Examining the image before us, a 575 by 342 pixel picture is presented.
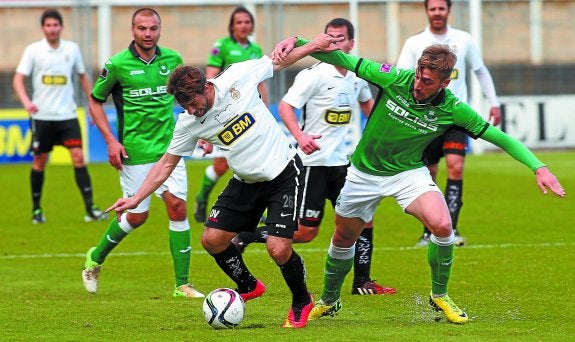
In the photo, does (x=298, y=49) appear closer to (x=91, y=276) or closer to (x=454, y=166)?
(x=91, y=276)

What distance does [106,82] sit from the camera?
1028 centimetres

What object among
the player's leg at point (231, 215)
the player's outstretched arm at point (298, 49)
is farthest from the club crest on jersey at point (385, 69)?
the player's leg at point (231, 215)

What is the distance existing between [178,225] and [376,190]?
228 centimetres

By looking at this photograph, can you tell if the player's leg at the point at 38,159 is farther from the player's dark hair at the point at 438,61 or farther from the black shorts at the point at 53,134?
the player's dark hair at the point at 438,61

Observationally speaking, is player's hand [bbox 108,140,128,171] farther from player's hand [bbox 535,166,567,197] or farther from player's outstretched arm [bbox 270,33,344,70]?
player's hand [bbox 535,166,567,197]

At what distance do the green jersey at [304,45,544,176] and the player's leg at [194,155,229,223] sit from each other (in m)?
6.63

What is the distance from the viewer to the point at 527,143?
2419 centimetres

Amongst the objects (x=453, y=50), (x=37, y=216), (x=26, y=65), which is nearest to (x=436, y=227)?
(x=453, y=50)

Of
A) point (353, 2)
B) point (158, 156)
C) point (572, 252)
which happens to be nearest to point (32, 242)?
point (158, 156)

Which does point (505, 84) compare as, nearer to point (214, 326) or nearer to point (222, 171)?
point (222, 171)

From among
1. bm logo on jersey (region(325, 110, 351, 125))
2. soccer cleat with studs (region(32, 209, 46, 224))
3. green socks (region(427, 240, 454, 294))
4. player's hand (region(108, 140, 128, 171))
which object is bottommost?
soccer cleat with studs (region(32, 209, 46, 224))

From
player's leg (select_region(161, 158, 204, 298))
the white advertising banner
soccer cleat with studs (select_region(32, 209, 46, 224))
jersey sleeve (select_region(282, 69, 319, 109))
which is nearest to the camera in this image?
player's leg (select_region(161, 158, 204, 298))

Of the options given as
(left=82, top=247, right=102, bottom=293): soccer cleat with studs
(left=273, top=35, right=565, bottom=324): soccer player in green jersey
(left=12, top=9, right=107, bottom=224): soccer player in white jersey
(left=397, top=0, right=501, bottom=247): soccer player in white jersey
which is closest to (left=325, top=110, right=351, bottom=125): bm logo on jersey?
(left=397, top=0, right=501, bottom=247): soccer player in white jersey

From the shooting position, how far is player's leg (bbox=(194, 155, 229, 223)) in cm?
1497
